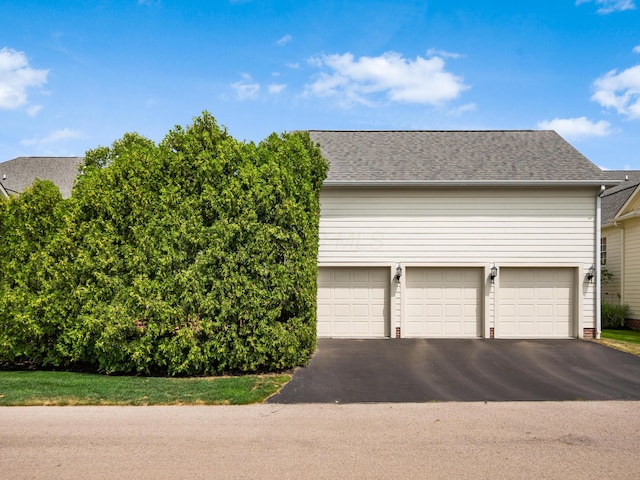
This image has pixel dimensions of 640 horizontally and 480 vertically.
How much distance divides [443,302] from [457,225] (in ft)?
7.55

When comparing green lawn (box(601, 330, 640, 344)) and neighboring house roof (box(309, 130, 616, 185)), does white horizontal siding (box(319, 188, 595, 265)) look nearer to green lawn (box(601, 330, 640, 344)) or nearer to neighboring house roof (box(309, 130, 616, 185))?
neighboring house roof (box(309, 130, 616, 185))

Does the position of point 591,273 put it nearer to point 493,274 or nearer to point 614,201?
point 493,274

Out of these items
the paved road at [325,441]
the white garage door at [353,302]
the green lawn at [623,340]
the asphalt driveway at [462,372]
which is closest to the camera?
the paved road at [325,441]

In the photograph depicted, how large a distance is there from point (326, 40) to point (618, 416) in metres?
11.8

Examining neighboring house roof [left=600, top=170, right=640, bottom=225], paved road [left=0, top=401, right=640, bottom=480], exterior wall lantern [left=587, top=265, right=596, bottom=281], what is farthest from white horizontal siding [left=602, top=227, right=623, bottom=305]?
paved road [left=0, top=401, right=640, bottom=480]

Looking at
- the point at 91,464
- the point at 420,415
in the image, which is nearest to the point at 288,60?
the point at 420,415

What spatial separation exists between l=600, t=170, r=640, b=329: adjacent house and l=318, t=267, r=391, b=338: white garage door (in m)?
9.64

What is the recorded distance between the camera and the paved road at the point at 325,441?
385cm

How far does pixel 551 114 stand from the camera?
1496cm

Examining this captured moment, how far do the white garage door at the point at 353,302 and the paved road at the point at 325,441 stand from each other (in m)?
6.04

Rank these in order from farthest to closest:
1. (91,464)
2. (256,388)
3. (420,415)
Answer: (256,388) < (420,415) < (91,464)

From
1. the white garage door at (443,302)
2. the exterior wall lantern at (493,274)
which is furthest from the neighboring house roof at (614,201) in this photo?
the white garage door at (443,302)

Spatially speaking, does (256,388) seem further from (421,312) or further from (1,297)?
(421,312)

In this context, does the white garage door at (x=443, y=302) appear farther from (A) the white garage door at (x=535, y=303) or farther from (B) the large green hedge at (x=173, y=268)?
(B) the large green hedge at (x=173, y=268)
